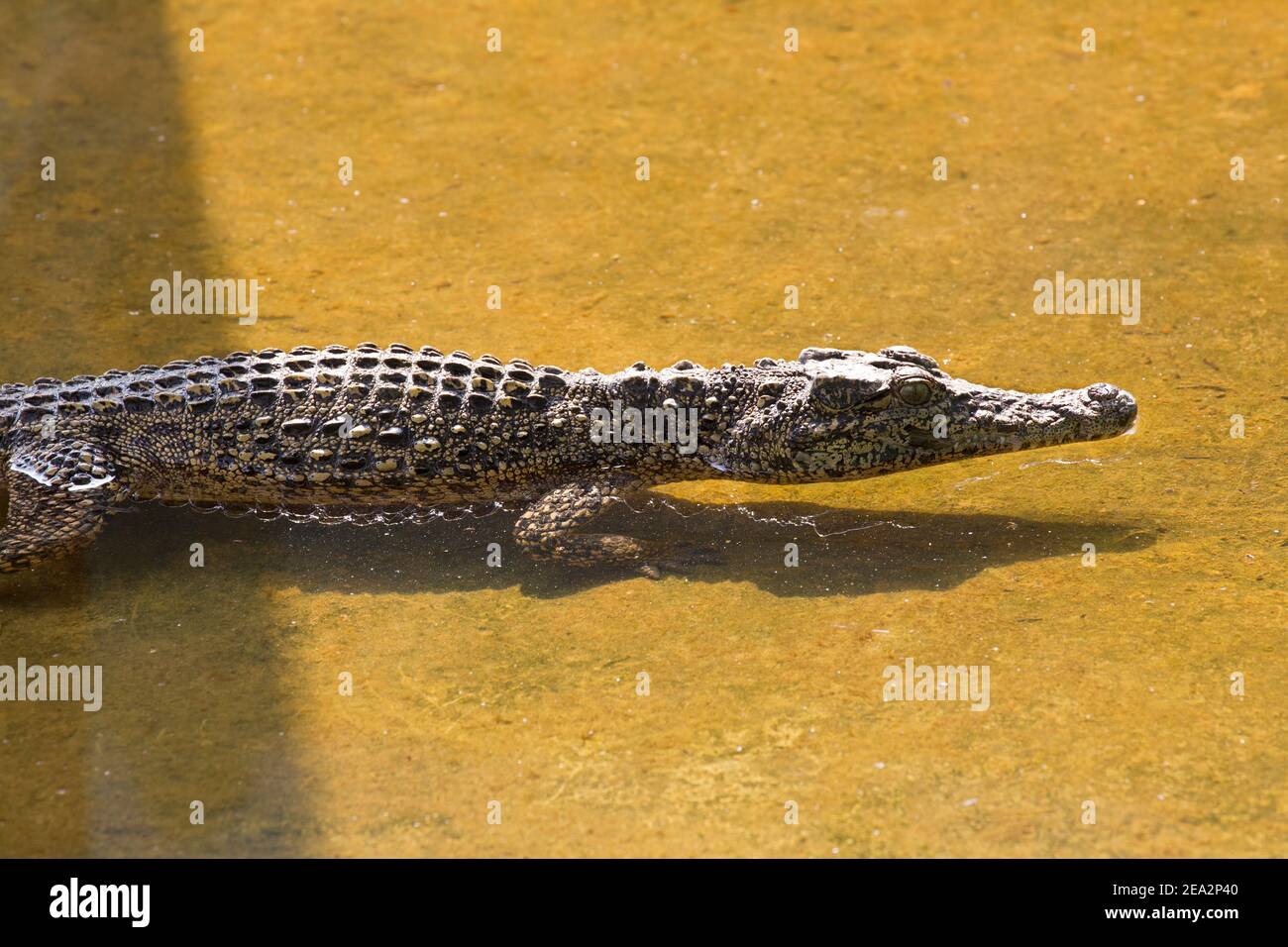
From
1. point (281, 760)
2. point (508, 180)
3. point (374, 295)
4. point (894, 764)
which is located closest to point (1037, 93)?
point (508, 180)

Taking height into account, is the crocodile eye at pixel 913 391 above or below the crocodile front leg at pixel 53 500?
above

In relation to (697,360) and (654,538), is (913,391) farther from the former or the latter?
(697,360)

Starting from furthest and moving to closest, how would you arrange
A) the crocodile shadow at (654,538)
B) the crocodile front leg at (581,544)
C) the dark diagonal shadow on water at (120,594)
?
the crocodile front leg at (581,544) → the crocodile shadow at (654,538) → the dark diagonal shadow on water at (120,594)

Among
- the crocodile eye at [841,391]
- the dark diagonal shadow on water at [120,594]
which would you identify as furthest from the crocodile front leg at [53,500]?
the crocodile eye at [841,391]

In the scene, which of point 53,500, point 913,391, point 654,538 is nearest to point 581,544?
point 654,538

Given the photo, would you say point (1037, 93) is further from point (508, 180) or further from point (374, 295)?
point (374, 295)

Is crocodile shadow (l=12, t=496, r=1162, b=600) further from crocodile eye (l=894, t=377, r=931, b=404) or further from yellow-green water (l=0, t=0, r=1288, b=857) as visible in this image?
crocodile eye (l=894, t=377, r=931, b=404)

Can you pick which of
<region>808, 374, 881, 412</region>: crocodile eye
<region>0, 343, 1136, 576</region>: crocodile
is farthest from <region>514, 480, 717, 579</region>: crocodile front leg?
<region>808, 374, 881, 412</region>: crocodile eye

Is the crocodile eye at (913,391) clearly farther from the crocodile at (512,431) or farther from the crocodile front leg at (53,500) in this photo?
the crocodile front leg at (53,500)
